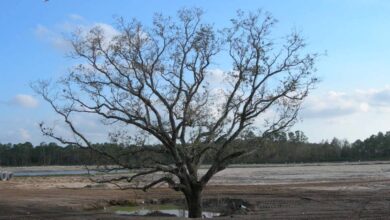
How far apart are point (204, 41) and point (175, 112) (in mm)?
3760

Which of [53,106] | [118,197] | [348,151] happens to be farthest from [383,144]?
[53,106]

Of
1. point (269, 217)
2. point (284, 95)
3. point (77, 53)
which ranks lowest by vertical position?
point (269, 217)

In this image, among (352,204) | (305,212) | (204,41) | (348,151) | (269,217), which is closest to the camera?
(269,217)

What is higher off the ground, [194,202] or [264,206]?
[194,202]

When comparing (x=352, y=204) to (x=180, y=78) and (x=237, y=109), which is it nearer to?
(x=237, y=109)

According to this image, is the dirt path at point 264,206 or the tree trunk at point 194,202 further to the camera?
the tree trunk at point 194,202

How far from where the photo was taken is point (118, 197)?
4062cm

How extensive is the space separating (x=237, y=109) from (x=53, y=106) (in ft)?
30.3

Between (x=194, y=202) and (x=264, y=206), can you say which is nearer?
(x=194, y=202)

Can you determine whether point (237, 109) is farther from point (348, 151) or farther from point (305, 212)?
point (348, 151)

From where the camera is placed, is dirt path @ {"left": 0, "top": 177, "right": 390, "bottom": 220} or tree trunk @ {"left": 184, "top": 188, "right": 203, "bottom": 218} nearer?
dirt path @ {"left": 0, "top": 177, "right": 390, "bottom": 220}

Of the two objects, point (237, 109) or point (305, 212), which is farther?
point (237, 109)

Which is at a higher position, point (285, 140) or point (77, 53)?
point (77, 53)

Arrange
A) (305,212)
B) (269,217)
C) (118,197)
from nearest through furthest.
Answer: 1. (269,217)
2. (305,212)
3. (118,197)
